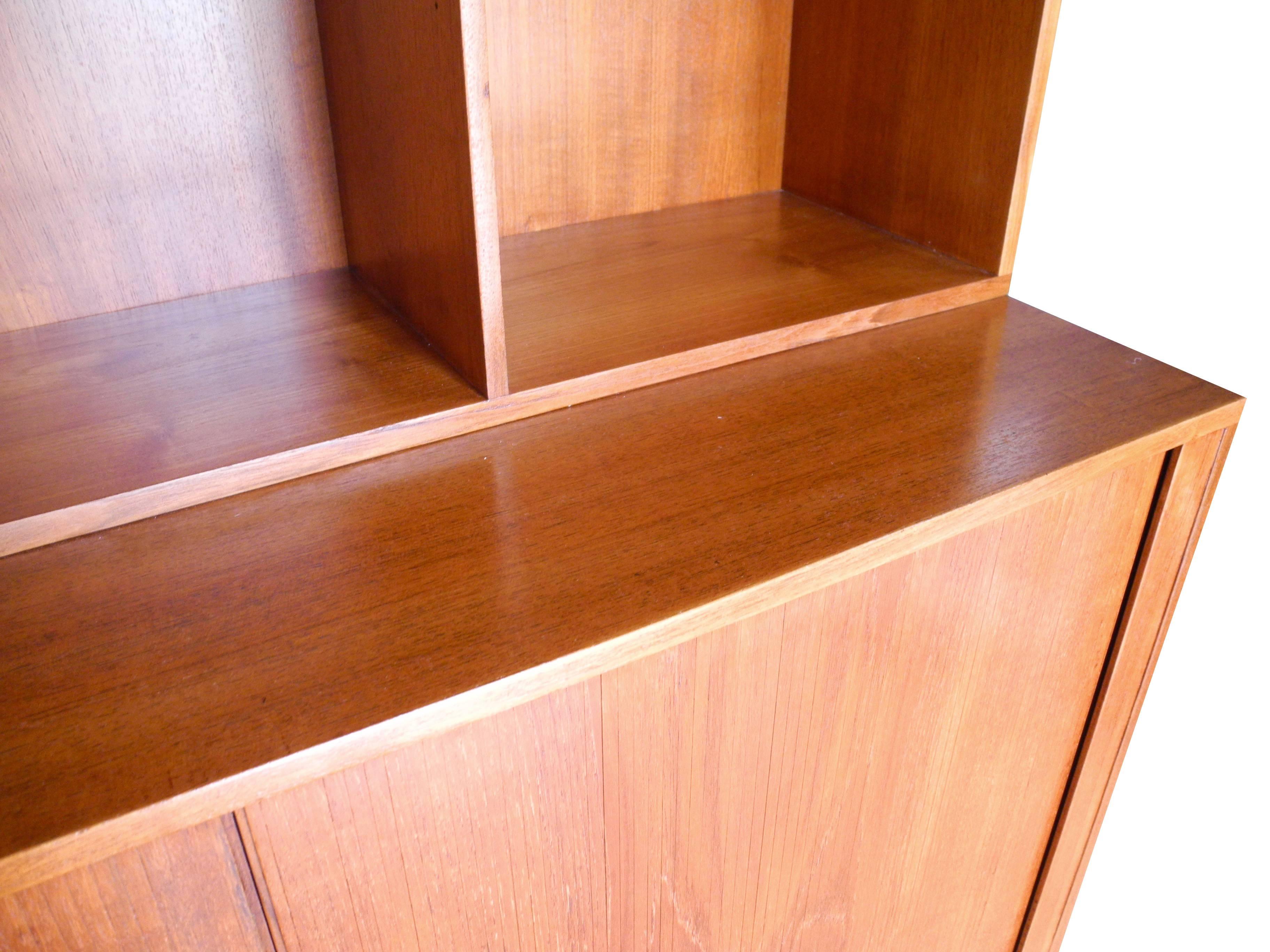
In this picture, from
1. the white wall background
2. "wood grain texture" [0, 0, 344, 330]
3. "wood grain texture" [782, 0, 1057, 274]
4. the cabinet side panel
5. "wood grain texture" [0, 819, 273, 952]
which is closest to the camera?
"wood grain texture" [0, 819, 273, 952]

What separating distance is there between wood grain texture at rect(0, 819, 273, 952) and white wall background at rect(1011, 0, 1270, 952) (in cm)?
115

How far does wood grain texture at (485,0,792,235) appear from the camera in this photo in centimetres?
107

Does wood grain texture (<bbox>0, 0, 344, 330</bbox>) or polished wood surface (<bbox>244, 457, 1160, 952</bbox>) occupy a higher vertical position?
wood grain texture (<bbox>0, 0, 344, 330</bbox>)

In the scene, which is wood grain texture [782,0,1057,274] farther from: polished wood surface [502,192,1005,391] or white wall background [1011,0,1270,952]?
white wall background [1011,0,1270,952]

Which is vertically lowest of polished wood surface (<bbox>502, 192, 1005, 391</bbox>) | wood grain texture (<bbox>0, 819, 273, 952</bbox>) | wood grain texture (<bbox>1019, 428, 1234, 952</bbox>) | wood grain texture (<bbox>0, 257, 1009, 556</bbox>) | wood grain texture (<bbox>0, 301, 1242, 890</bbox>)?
wood grain texture (<bbox>1019, 428, 1234, 952</bbox>)

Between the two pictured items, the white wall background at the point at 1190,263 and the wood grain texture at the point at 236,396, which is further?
the white wall background at the point at 1190,263

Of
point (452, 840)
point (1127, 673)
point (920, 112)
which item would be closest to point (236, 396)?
point (452, 840)

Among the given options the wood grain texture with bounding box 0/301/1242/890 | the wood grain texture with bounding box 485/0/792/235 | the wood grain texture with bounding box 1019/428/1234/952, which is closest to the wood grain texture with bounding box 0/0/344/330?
the wood grain texture with bounding box 485/0/792/235

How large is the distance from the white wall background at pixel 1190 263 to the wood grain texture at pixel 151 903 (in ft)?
3.78

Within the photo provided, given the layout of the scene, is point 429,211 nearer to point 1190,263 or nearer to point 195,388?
point 195,388

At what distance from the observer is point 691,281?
3.40ft

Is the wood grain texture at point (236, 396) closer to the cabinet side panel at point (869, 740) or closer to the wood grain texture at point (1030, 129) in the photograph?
the wood grain texture at point (1030, 129)

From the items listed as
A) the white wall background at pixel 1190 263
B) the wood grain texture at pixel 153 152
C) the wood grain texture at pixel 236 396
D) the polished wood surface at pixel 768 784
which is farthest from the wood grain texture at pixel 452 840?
the white wall background at pixel 1190 263

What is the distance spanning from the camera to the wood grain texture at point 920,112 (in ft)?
3.26
